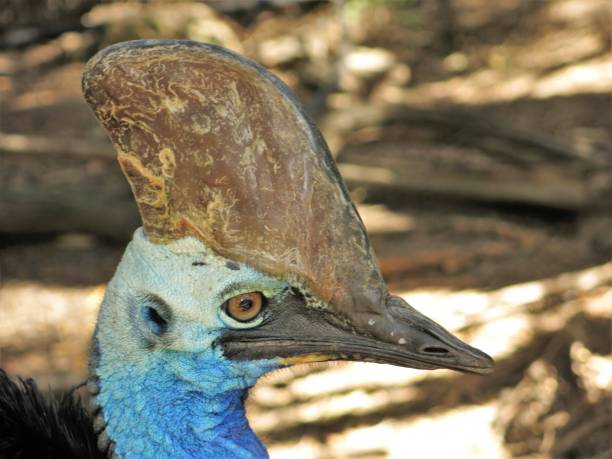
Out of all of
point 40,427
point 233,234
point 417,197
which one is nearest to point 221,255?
point 233,234

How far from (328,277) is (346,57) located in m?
5.30

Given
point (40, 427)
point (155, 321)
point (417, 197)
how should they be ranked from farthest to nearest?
point (417, 197) < point (40, 427) < point (155, 321)

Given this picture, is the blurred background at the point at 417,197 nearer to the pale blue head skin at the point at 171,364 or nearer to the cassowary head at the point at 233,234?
the pale blue head skin at the point at 171,364

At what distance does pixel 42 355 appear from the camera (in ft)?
14.5

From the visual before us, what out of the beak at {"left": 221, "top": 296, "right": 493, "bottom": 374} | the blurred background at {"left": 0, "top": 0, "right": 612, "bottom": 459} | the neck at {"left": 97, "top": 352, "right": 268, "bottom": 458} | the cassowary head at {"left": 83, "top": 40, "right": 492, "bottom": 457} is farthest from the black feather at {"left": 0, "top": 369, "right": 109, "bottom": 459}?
the blurred background at {"left": 0, "top": 0, "right": 612, "bottom": 459}

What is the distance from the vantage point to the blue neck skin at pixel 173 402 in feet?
6.43

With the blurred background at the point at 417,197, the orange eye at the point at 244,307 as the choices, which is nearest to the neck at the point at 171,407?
the orange eye at the point at 244,307

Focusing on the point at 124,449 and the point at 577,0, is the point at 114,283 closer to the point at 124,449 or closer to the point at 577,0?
the point at 124,449

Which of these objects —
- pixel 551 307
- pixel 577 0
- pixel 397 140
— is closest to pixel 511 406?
pixel 551 307

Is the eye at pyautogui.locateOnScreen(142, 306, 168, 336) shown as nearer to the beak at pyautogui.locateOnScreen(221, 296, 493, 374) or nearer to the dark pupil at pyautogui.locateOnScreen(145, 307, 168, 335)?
the dark pupil at pyautogui.locateOnScreen(145, 307, 168, 335)

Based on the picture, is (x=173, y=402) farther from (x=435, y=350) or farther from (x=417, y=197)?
(x=417, y=197)

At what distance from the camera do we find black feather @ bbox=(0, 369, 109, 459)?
2.10 m

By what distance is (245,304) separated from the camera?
189cm

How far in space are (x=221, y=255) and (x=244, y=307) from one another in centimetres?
13
